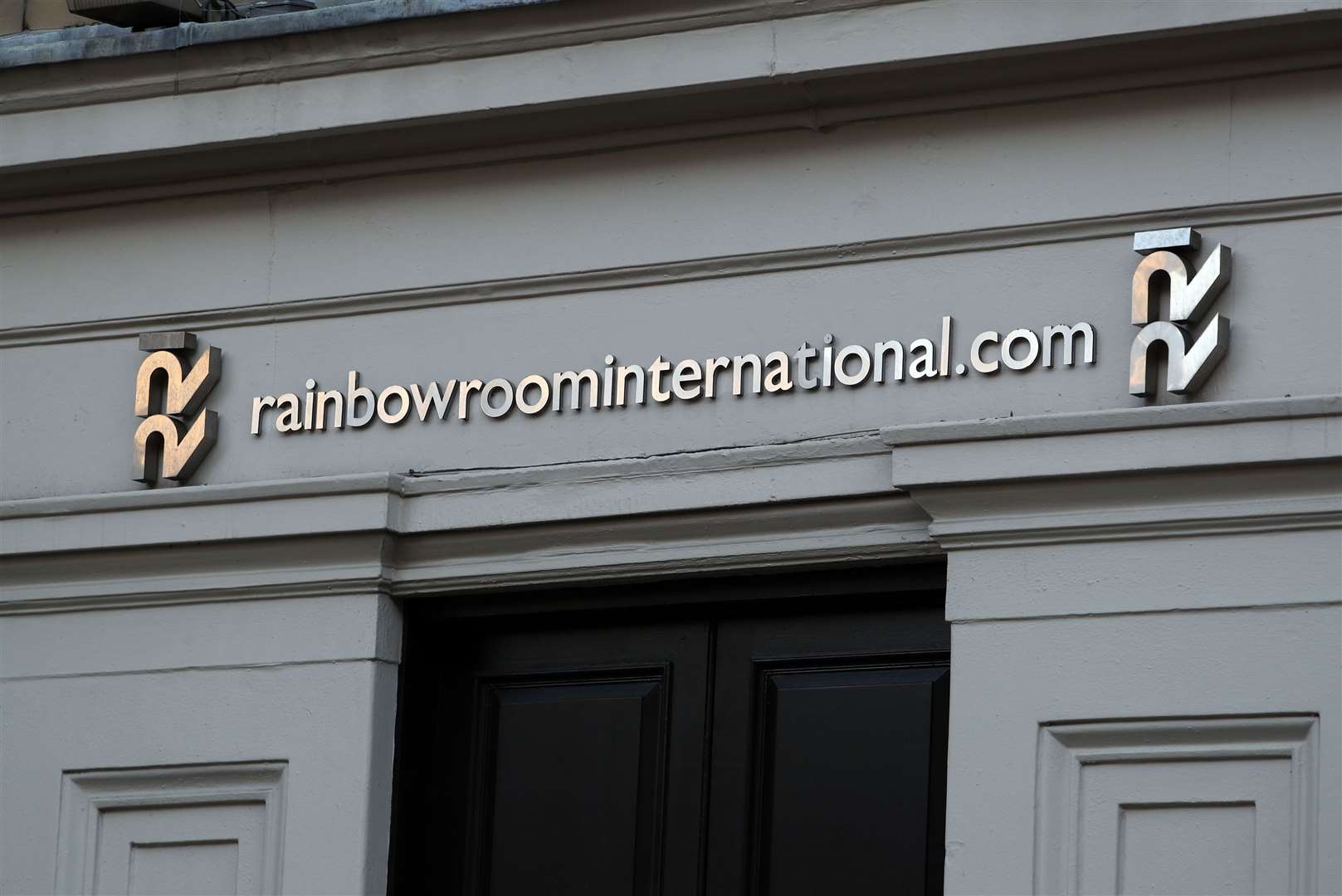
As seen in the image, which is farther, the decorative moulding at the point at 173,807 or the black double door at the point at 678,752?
the decorative moulding at the point at 173,807

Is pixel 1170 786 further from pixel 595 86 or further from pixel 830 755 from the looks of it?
pixel 595 86

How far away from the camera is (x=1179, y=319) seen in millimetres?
6906

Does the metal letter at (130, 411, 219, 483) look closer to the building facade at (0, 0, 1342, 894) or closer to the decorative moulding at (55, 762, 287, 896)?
the building facade at (0, 0, 1342, 894)

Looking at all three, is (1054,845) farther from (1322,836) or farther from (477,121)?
(477,121)

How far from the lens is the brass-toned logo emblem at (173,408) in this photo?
324 inches

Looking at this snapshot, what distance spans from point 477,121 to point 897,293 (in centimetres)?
150

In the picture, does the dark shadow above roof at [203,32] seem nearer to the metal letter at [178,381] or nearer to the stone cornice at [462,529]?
the metal letter at [178,381]

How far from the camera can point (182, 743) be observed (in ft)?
26.2

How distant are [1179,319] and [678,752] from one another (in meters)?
2.03

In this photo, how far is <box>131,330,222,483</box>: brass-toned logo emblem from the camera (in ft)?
27.0

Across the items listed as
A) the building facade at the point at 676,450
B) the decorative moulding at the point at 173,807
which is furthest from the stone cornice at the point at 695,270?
the decorative moulding at the point at 173,807

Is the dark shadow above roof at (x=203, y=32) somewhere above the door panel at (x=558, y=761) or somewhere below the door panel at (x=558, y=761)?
above

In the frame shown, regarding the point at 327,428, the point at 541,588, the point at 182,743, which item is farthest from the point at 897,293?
the point at 182,743

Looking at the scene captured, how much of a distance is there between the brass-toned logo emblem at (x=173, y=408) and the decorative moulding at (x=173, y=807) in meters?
0.99
